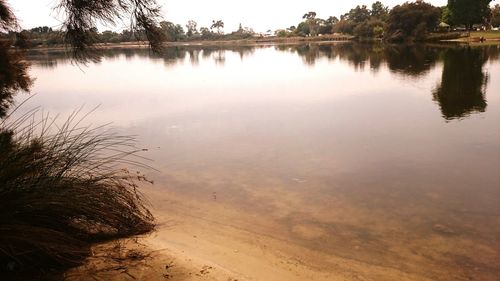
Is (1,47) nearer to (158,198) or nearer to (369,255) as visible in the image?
(158,198)

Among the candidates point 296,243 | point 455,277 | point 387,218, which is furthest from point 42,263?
point 387,218

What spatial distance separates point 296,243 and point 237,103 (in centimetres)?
1240

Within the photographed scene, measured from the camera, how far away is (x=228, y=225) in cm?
653

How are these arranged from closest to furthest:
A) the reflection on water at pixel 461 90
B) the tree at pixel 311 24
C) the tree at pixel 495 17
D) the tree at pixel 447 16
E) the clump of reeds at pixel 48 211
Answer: the clump of reeds at pixel 48 211 < the reflection on water at pixel 461 90 < the tree at pixel 447 16 < the tree at pixel 495 17 < the tree at pixel 311 24

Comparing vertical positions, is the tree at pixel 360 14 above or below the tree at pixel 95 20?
above

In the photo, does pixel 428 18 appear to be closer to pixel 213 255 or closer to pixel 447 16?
pixel 447 16

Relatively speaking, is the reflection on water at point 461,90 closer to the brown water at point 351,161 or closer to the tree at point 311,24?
the brown water at point 351,161

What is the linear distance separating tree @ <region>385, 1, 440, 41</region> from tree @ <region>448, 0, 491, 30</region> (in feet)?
9.96

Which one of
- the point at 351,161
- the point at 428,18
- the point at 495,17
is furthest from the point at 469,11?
the point at 351,161

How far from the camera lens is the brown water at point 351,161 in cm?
584

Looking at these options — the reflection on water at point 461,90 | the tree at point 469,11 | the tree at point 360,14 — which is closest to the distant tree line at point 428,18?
the tree at point 469,11

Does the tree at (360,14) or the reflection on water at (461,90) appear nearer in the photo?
the reflection on water at (461,90)

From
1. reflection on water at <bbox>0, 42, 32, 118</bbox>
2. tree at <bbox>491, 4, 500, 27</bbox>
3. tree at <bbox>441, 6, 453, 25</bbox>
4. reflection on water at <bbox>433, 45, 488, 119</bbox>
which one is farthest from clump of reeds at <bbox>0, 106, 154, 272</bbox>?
tree at <bbox>491, 4, 500, 27</bbox>

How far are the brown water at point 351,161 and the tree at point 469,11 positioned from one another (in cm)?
Result: 5639
